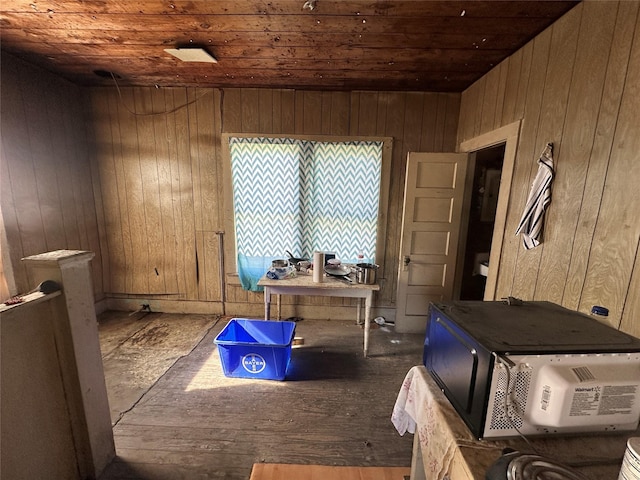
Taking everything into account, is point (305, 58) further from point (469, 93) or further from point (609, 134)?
point (609, 134)

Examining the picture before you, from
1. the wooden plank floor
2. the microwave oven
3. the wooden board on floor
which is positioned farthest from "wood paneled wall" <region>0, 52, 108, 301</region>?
the microwave oven

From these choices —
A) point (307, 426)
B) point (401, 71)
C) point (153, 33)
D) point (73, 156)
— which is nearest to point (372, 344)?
point (307, 426)

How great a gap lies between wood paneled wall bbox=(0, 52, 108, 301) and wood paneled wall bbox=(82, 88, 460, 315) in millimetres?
208

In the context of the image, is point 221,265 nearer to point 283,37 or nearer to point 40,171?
point 40,171

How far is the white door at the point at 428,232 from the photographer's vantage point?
2.79 m

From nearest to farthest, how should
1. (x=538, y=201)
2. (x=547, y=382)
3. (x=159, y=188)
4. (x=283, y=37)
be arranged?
(x=547, y=382) → (x=538, y=201) → (x=283, y=37) → (x=159, y=188)

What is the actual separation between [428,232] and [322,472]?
228 cm

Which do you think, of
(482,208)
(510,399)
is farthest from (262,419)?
(482,208)

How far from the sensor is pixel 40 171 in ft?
8.36

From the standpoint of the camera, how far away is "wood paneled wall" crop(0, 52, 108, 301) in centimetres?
228

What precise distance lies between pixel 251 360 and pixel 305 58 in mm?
2542

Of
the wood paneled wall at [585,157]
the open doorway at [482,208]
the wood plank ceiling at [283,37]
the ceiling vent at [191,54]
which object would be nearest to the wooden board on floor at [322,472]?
the wood paneled wall at [585,157]

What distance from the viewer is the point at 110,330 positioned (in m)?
2.94

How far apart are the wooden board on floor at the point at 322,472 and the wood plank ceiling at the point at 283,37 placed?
2.56 m
